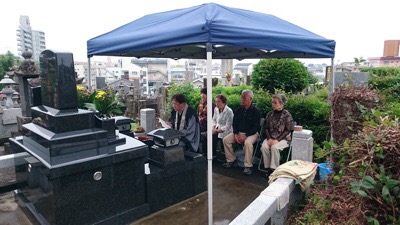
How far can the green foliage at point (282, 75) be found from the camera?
8.66 m

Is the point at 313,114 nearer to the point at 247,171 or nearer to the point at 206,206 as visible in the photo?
the point at 247,171

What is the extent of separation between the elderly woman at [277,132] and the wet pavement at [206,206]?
40cm

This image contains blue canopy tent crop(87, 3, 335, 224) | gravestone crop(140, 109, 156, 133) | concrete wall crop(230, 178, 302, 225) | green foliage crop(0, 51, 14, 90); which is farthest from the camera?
green foliage crop(0, 51, 14, 90)

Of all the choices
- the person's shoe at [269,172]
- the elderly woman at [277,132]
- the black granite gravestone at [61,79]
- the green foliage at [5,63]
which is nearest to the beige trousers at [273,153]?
the elderly woman at [277,132]

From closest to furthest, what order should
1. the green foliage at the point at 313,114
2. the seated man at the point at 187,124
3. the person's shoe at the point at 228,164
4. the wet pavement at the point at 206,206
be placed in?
the wet pavement at the point at 206,206 → the seated man at the point at 187,124 → the green foliage at the point at 313,114 → the person's shoe at the point at 228,164

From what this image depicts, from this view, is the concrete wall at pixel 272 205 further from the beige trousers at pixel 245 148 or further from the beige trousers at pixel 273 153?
the beige trousers at pixel 245 148

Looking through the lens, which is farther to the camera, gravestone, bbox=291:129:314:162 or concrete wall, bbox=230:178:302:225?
gravestone, bbox=291:129:314:162

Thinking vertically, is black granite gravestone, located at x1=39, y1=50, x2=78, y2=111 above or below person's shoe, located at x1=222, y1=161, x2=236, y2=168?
above

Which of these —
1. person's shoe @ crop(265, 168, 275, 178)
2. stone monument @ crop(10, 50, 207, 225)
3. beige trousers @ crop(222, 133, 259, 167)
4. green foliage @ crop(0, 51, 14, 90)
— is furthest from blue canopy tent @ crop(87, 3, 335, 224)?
green foliage @ crop(0, 51, 14, 90)

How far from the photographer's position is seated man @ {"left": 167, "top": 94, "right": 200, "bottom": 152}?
466 cm

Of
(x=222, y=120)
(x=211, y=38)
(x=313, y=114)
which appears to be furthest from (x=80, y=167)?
(x=313, y=114)

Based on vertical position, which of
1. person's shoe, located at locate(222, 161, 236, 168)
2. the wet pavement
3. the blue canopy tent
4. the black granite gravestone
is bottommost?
the wet pavement

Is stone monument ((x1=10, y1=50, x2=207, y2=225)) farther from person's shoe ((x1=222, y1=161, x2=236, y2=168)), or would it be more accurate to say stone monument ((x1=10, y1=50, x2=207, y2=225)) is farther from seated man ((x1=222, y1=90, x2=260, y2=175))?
person's shoe ((x1=222, y1=161, x2=236, y2=168))

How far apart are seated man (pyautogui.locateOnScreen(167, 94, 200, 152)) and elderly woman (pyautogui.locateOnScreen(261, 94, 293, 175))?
1.24 meters
